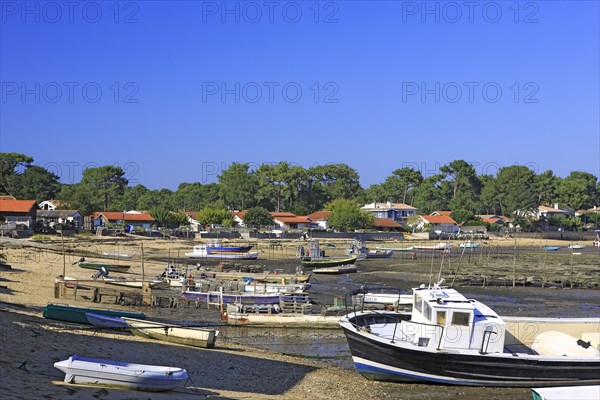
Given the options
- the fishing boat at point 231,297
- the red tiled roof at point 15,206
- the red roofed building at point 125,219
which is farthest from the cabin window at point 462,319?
the red roofed building at point 125,219

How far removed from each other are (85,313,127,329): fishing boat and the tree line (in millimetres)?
116568

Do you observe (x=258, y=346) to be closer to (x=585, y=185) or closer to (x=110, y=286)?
(x=110, y=286)

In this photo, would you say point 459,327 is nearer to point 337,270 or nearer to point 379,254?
point 337,270

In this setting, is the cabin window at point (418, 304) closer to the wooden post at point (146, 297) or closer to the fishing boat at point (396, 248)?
the wooden post at point (146, 297)

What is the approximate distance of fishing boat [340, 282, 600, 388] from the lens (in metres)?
18.4

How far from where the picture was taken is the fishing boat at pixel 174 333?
2269cm

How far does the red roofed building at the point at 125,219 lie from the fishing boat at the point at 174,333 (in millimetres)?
89384

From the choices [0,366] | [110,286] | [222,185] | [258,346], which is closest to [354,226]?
[222,185]

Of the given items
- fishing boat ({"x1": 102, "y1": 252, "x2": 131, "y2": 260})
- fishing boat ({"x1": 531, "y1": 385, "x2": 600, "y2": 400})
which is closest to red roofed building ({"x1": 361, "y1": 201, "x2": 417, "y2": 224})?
fishing boat ({"x1": 102, "y1": 252, "x2": 131, "y2": 260})

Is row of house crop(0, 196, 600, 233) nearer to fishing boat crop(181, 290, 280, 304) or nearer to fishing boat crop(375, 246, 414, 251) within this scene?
fishing boat crop(375, 246, 414, 251)

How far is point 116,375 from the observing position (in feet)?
48.1

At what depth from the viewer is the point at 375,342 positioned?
19156 mm

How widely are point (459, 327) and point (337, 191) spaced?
14799cm

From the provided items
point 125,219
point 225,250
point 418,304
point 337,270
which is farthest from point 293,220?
point 418,304
